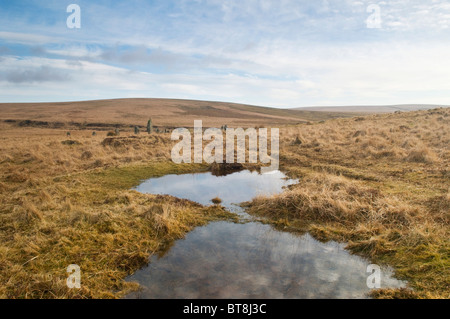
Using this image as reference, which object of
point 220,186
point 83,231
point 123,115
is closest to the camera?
point 83,231

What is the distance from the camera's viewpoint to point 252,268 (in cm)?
530

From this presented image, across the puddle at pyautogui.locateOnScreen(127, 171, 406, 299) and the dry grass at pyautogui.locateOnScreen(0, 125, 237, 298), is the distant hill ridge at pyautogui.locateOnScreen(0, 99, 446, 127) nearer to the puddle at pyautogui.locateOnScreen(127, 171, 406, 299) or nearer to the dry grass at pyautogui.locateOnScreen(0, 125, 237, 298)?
the dry grass at pyautogui.locateOnScreen(0, 125, 237, 298)

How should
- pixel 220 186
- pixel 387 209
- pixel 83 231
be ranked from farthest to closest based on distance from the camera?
pixel 220 186 → pixel 387 209 → pixel 83 231

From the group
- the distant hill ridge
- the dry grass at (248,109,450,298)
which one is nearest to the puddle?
the dry grass at (248,109,450,298)

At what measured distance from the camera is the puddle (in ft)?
15.2

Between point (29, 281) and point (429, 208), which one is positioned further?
point (429, 208)

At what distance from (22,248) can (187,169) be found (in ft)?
29.8

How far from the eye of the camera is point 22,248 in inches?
218

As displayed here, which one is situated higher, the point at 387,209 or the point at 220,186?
the point at 387,209

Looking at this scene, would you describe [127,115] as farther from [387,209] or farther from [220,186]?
[387,209]

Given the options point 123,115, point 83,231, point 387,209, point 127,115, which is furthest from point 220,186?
point 127,115
